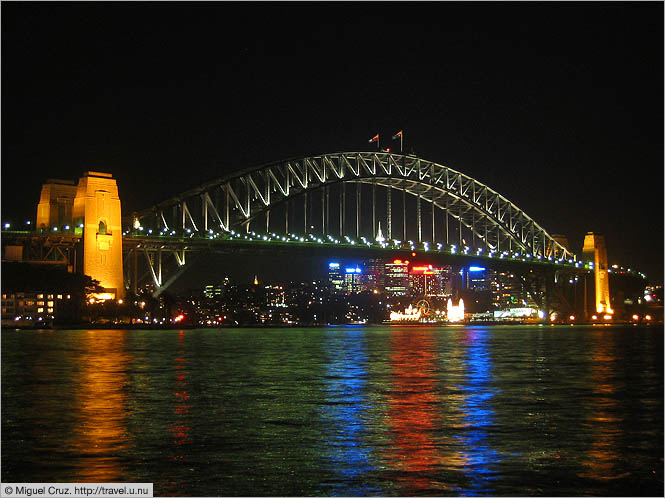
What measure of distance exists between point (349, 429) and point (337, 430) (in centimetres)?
21

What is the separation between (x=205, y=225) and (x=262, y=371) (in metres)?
45.4

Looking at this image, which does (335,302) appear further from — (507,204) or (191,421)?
(191,421)

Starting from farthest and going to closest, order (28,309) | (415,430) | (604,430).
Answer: (28,309), (604,430), (415,430)

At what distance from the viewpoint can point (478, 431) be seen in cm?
1364

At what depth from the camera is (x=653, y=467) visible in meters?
11.1

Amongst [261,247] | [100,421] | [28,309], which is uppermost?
[261,247]

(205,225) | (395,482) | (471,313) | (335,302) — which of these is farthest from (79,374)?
(471,313)

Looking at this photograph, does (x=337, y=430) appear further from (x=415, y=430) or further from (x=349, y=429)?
(x=415, y=430)

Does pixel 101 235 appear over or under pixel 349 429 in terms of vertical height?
over

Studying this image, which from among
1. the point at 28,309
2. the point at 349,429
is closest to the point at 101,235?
the point at 28,309

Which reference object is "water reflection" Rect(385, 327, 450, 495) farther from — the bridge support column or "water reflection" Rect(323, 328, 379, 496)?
the bridge support column

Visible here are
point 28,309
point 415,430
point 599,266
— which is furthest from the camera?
point 599,266

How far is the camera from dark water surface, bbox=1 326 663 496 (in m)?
10.2

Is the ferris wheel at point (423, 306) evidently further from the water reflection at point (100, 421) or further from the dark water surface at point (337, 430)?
the water reflection at point (100, 421)
